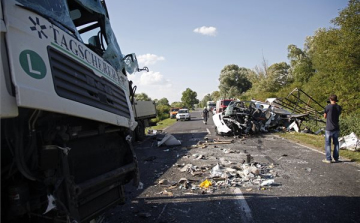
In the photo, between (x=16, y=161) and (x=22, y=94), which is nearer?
(x=22, y=94)

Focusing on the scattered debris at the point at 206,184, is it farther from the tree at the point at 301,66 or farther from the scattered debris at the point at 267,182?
the tree at the point at 301,66

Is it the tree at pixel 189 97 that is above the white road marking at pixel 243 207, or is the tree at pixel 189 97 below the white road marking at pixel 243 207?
above

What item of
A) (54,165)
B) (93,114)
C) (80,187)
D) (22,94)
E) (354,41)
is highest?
(354,41)

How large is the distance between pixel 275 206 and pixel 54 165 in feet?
11.2

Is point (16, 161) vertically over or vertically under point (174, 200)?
over

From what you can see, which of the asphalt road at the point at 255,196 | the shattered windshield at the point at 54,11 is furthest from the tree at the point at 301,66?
the shattered windshield at the point at 54,11

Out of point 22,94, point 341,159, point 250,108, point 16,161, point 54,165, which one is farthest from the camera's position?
point 250,108

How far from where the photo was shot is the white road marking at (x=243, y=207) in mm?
3496

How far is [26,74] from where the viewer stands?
1.75m

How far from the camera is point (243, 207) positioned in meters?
→ 3.89

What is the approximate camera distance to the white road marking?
3.50 m

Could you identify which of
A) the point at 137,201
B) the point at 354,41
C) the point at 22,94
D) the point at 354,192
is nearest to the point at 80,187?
the point at 22,94

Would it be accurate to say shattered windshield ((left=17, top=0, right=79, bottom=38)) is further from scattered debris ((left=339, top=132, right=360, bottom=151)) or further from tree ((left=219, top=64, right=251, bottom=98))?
Result: tree ((left=219, top=64, right=251, bottom=98))

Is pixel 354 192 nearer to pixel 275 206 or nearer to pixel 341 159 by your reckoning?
pixel 275 206
